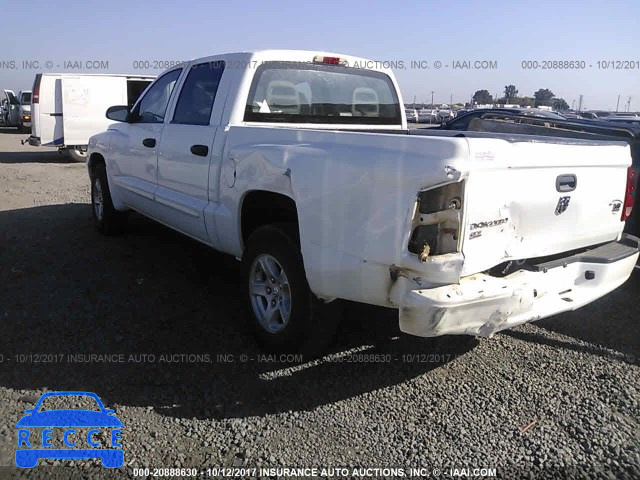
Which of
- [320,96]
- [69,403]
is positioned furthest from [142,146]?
[69,403]

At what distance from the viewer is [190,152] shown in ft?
14.1

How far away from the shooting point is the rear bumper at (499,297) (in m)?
2.65

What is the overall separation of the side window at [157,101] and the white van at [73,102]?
29.3 feet

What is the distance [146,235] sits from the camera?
6633 millimetres

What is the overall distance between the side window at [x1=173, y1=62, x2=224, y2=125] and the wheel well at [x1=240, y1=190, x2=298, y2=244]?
882 millimetres

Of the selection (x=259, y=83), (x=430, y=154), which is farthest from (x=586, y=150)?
(x=259, y=83)

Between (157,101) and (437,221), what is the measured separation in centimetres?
363

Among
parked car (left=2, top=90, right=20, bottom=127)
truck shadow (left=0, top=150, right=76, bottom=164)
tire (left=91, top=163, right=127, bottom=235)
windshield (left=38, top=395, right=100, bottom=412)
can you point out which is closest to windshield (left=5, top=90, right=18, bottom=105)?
parked car (left=2, top=90, right=20, bottom=127)

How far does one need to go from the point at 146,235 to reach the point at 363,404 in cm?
433

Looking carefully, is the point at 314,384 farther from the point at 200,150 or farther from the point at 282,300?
the point at 200,150

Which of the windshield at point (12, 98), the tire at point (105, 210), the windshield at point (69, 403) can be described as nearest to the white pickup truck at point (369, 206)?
the windshield at point (69, 403)

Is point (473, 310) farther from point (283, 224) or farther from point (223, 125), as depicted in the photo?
point (223, 125)

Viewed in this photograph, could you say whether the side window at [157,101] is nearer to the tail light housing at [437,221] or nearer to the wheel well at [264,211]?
the wheel well at [264,211]

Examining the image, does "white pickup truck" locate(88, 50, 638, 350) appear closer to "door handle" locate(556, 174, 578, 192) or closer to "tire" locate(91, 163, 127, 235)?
"door handle" locate(556, 174, 578, 192)
